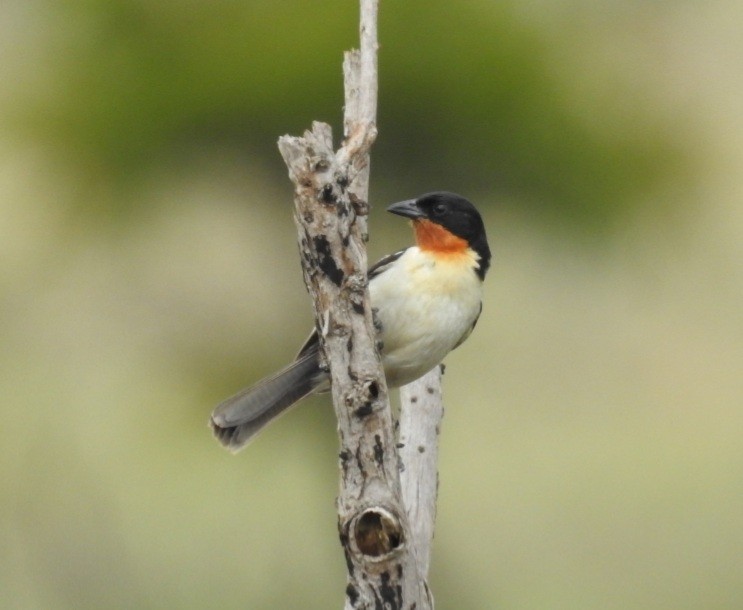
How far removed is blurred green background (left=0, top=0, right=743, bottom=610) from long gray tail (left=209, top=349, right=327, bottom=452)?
2.41 meters

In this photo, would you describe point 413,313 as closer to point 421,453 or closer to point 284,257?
point 421,453

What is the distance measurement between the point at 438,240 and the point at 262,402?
2.13 ft

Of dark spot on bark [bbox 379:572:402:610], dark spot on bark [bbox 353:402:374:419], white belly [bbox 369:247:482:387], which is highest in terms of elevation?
white belly [bbox 369:247:482:387]

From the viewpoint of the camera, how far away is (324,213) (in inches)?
87.6

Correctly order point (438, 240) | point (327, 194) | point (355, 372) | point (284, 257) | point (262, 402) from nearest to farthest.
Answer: point (327, 194)
point (355, 372)
point (262, 402)
point (438, 240)
point (284, 257)

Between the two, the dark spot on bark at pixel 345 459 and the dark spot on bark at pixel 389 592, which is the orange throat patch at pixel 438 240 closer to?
the dark spot on bark at pixel 345 459

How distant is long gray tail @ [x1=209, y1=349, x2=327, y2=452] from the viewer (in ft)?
10.2

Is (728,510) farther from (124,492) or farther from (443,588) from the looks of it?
(124,492)

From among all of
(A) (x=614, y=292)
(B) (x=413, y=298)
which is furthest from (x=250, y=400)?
(A) (x=614, y=292)

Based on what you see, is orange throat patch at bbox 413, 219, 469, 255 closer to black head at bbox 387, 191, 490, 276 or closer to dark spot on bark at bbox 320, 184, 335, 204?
black head at bbox 387, 191, 490, 276

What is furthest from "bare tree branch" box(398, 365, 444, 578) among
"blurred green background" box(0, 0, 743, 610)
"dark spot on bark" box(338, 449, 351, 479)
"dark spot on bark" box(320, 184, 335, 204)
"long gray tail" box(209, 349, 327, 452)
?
"blurred green background" box(0, 0, 743, 610)

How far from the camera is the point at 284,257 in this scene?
6402 mm

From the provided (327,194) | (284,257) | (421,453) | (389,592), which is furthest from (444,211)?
(284,257)

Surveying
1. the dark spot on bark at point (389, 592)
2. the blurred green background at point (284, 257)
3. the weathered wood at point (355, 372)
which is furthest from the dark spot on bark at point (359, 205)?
the blurred green background at point (284, 257)
